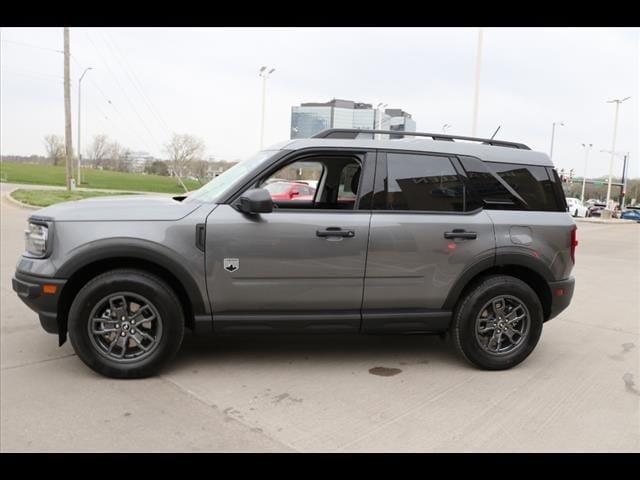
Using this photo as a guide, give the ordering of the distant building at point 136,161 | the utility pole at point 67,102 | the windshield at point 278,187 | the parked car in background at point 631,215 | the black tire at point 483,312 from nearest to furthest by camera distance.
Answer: the black tire at point 483,312
the windshield at point 278,187
the utility pole at point 67,102
the parked car in background at point 631,215
the distant building at point 136,161

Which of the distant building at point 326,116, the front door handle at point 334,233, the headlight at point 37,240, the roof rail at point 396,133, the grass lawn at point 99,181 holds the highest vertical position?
the distant building at point 326,116

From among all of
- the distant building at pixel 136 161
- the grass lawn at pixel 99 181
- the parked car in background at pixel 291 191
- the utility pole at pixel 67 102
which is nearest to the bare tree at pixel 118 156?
the distant building at pixel 136 161

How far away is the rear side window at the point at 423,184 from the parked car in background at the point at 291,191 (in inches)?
44.6

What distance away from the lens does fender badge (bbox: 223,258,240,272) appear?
3.78 metres

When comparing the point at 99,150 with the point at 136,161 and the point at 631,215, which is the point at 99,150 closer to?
the point at 136,161

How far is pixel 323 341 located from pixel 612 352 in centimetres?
286

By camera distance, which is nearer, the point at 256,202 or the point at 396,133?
the point at 256,202

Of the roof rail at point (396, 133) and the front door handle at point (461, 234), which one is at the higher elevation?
the roof rail at point (396, 133)

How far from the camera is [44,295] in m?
3.66

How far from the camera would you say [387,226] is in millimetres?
3992

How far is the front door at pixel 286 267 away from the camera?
379 cm

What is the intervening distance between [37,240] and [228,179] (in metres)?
1.51

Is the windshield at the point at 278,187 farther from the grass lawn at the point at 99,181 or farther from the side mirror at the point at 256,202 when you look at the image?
the grass lawn at the point at 99,181

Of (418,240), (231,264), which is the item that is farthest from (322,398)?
(418,240)
